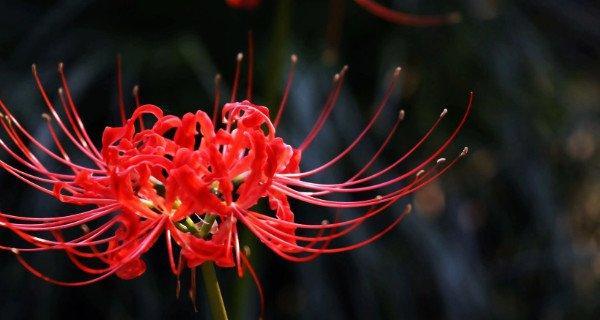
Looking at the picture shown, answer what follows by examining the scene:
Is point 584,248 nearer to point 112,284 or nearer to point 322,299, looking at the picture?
point 322,299

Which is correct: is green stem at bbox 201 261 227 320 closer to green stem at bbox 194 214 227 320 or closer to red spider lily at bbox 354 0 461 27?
green stem at bbox 194 214 227 320

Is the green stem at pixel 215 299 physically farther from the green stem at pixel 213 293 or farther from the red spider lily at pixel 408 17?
the red spider lily at pixel 408 17

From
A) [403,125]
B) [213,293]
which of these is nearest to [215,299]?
[213,293]

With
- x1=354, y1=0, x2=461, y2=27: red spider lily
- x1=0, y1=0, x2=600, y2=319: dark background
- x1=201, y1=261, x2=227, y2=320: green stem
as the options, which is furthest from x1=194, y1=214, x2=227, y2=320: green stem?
x1=354, y1=0, x2=461, y2=27: red spider lily

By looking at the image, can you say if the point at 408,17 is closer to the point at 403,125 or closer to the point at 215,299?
the point at 403,125

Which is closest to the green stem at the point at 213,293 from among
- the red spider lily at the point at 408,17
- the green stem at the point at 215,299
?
the green stem at the point at 215,299

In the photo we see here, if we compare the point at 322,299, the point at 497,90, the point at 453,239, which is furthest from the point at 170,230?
the point at 497,90
